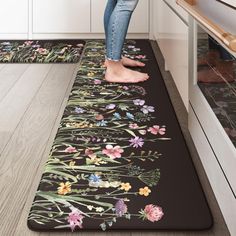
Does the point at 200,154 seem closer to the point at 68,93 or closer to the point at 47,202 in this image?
the point at 47,202

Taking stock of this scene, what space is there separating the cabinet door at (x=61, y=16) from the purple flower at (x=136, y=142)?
2.38m

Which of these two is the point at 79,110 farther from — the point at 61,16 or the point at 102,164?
the point at 61,16

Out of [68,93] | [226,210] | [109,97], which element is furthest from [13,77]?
[226,210]

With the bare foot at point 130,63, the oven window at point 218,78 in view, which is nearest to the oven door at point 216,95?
the oven window at point 218,78

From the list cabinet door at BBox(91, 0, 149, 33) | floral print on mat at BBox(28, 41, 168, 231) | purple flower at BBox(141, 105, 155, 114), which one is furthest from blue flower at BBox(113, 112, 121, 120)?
cabinet door at BBox(91, 0, 149, 33)

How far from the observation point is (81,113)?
1925 mm

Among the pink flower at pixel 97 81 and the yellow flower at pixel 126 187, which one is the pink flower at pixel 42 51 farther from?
the yellow flower at pixel 126 187

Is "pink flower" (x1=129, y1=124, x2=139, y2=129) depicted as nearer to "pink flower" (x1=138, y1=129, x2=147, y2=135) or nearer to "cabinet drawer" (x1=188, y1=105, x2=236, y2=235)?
"pink flower" (x1=138, y1=129, x2=147, y2=135)

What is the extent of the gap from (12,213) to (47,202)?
10 cm

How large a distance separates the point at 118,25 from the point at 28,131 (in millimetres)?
829

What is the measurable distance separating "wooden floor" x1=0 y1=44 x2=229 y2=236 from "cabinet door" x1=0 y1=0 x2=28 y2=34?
107 centimetres

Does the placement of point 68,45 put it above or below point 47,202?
above

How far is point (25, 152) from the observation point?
157cm

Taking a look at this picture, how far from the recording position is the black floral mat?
1.14 meters
